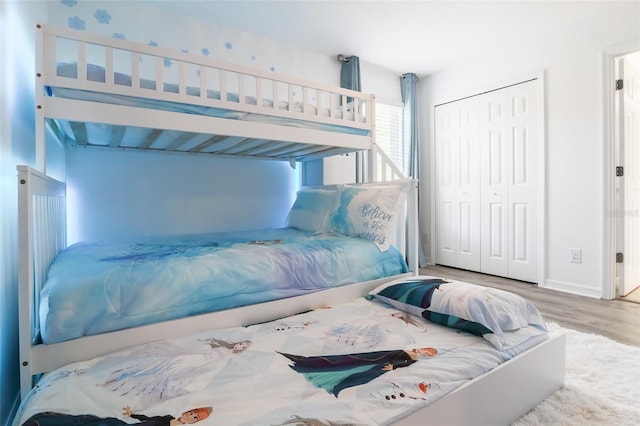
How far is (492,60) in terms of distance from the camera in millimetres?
3447

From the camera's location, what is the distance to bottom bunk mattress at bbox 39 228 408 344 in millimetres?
1129

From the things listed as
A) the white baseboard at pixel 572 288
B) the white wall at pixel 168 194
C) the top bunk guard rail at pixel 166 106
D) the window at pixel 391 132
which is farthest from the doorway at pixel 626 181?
the white wall at pixel 168 194

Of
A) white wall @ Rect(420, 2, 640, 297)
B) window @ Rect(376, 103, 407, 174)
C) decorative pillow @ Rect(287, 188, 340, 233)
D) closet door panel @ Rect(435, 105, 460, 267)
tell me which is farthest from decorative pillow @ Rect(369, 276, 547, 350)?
window @ Rect(376, 103, 407, 174)

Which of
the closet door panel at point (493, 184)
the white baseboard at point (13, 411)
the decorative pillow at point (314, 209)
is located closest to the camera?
the white baseboard at point (13, 411)

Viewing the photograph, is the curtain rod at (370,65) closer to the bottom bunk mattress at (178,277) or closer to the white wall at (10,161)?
the bottom bunk mattress at (178,277)

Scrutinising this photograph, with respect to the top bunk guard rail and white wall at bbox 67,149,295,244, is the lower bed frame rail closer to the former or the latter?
the top bunk guard rail

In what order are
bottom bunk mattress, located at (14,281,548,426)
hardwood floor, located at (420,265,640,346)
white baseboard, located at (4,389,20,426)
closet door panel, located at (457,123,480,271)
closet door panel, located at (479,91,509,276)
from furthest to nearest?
closet door panel, located at (457,123,480,271), closet door panel, located at (479,91,509,276), hardwood floor, located at (420,265,640,346), white baseboard, located at (4,389,20,426), bottom bunk mattress, located at (14,281,548,426)

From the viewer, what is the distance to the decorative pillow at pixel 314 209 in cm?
237

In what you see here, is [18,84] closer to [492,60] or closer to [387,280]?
[387,280]

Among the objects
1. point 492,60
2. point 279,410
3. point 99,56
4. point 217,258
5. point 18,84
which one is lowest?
point 279,410

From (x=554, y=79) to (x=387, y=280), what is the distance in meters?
2.53

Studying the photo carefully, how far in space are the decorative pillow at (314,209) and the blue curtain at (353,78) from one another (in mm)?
994

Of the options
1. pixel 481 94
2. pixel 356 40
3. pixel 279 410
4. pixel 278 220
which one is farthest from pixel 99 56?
pixel 481 94

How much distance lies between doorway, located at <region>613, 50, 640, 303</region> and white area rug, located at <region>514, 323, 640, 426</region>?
1.24m
